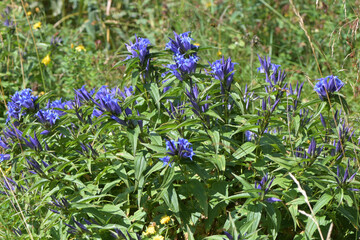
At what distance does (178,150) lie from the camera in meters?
1.94

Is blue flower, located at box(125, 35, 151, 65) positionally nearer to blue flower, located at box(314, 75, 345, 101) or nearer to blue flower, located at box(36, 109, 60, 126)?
blue flower, located at box(36, 109, 60, 126)

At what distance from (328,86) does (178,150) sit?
811mm

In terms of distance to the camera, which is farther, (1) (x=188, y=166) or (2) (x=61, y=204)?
(2) (x=61, y=204)

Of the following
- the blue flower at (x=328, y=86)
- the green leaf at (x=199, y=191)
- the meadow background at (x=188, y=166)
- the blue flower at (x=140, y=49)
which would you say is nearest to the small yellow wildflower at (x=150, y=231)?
the meadow background at (x=188, y=166)

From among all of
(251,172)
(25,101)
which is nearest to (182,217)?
(251,172)

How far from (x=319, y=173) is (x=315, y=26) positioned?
3873 mm

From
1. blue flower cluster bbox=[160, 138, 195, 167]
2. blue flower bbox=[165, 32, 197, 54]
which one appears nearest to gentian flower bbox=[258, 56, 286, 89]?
blue flower bbox=[165, 32, 197, 54]

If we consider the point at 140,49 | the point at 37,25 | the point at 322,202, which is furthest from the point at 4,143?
the point at 37,25

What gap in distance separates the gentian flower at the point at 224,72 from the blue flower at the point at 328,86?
426 mm

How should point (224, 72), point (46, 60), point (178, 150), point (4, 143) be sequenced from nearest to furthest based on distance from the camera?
point (178, 150) → point (224, 72) → point (4, 143) → point (46, 60)

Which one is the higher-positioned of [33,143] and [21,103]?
[21,103]

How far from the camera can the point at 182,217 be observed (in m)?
2.30

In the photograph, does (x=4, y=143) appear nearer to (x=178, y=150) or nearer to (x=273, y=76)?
(x=178, y=150)

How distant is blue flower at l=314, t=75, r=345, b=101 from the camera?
214 centimetres
